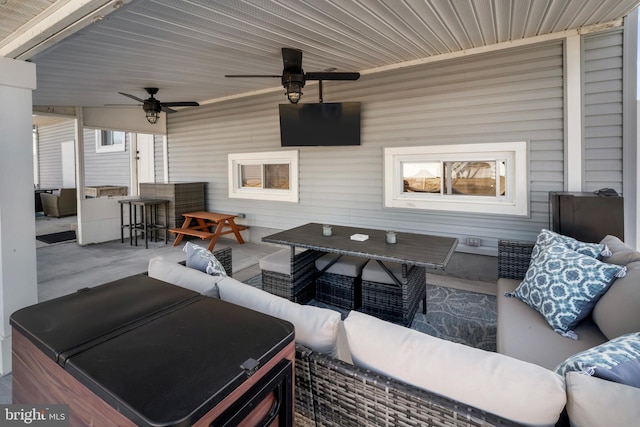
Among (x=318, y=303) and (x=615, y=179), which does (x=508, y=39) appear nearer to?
(x=615, y=179)

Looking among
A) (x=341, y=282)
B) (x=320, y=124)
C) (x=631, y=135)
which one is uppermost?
(x=320, y=124)

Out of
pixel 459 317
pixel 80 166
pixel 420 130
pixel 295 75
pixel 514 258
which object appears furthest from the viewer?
pixel 80 166

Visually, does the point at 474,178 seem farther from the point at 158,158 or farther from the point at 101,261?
the point at 158,158

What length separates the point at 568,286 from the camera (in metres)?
1.83

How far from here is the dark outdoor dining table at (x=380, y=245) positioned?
98.9 inches

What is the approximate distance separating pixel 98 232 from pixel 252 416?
671cm

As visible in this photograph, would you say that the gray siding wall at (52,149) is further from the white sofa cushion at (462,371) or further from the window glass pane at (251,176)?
the white sofa cushion at (462,371)

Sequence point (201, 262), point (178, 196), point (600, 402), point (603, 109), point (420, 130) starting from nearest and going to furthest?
point (600, 402)
point (201, 262)
point (603, 109)
point (420, 130)
point (178, 196)

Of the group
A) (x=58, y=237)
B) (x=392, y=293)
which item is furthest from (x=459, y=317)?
(x=58, y=237)

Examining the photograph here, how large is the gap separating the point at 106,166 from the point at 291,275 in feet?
27.6

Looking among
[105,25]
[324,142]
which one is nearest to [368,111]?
[324,142]

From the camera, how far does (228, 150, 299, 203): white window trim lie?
5492mm

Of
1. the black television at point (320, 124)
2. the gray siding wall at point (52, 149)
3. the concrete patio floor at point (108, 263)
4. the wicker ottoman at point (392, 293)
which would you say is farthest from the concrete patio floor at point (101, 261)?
the gray siding wall at point (52, 149)

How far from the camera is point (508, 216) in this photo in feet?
12.8
